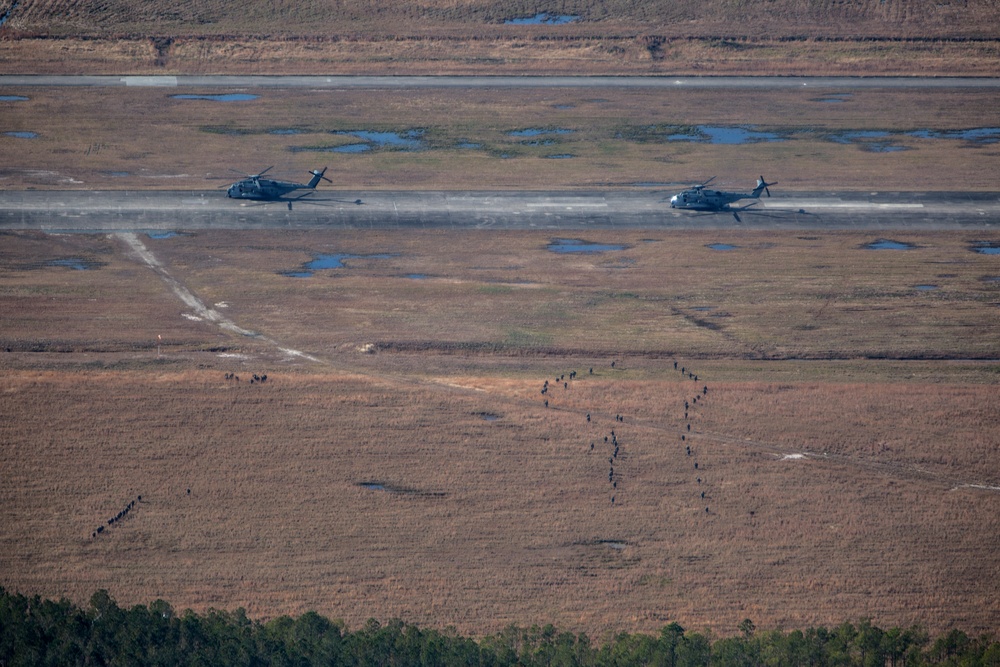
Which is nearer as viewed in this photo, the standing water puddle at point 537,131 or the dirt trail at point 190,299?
the dirt trail at point 190,299

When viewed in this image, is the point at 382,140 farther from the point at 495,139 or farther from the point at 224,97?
the point at 224,97

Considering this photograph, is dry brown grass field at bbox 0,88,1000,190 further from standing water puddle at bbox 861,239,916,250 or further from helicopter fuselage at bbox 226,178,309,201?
standing water puddle at bbox 861,239,916,250

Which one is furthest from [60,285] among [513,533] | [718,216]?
[718,216]

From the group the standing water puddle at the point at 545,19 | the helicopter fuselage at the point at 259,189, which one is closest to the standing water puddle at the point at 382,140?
the helicopter fuselage at the point at 259,189

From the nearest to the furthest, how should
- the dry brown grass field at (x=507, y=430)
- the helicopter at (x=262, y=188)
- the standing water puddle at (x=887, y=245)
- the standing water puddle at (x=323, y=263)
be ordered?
1. the dry brown grass field at (x=507, y=430)
2. the standing water puddle at (x=323, y=263)
3. the standing water puddle at (x=887, y=245)
4. the helicopter at (x=262, y=188)

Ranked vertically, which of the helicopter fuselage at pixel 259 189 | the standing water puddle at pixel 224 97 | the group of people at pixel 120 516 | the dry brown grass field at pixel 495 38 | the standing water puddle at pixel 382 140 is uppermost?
the dry brown grass field at pixel 495 38

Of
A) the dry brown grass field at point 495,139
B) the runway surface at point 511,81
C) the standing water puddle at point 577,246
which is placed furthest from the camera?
the runway surface at point 511,81

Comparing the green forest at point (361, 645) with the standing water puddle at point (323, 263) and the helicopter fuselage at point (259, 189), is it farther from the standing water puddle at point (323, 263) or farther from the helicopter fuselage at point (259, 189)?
the helicopter fuselage at point (259, 189)
